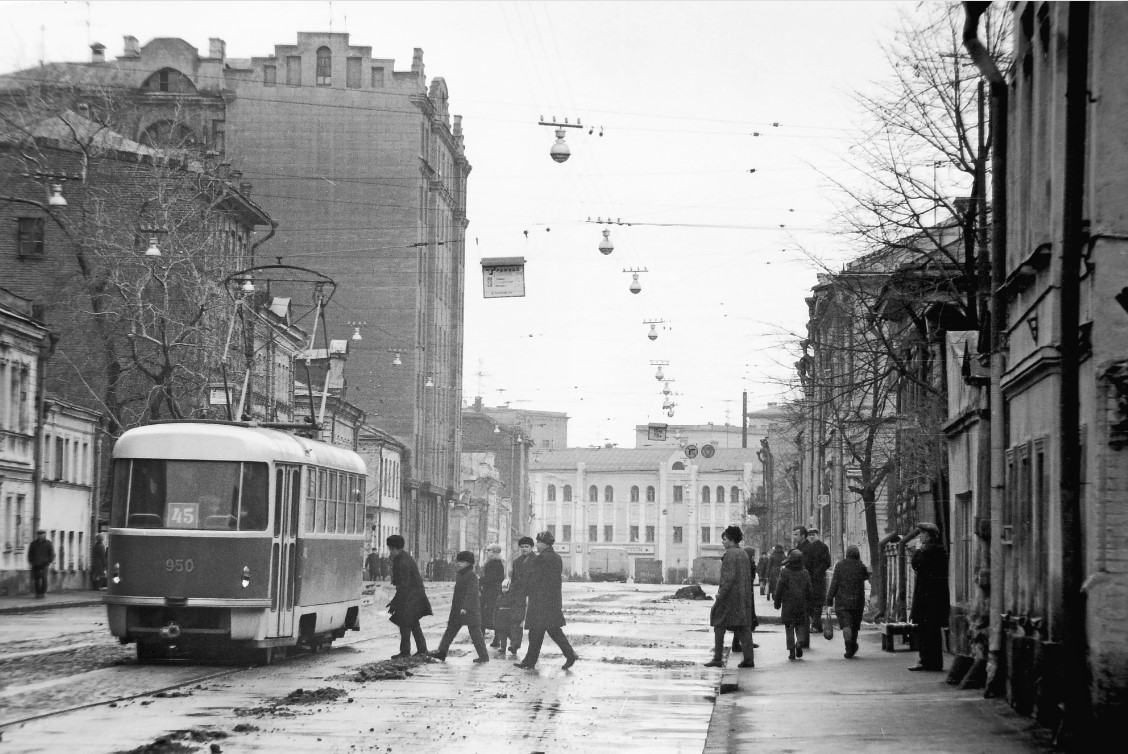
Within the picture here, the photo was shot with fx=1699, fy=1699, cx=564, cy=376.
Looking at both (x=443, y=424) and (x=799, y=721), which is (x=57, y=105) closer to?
(x=799, y=721)

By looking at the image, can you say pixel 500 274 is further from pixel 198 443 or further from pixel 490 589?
pixel 198 443

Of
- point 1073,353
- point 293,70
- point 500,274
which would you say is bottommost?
Result: point 1073,353

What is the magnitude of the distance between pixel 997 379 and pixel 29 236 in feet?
153

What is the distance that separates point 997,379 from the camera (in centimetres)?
1783

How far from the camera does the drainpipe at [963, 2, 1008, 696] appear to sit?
17141 mm

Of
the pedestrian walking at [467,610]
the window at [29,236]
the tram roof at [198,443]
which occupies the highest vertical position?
the window at [29,236]

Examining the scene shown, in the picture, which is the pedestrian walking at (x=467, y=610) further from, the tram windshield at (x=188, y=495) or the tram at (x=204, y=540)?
the tram windshield at (x=188, y=495)

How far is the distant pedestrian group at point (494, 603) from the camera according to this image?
2167 centimetres

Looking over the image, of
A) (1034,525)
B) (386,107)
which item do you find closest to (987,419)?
(1034,525)

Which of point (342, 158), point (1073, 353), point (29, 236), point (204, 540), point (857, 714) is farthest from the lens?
point (342, 158)

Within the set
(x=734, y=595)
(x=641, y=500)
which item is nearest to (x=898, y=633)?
(x=734, y=595)

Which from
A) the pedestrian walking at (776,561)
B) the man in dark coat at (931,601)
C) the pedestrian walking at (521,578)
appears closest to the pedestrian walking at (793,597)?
the man in dark coat at (931,601)

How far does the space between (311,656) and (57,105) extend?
Answer: 3156 cm

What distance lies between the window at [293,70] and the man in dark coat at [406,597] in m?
64.7
